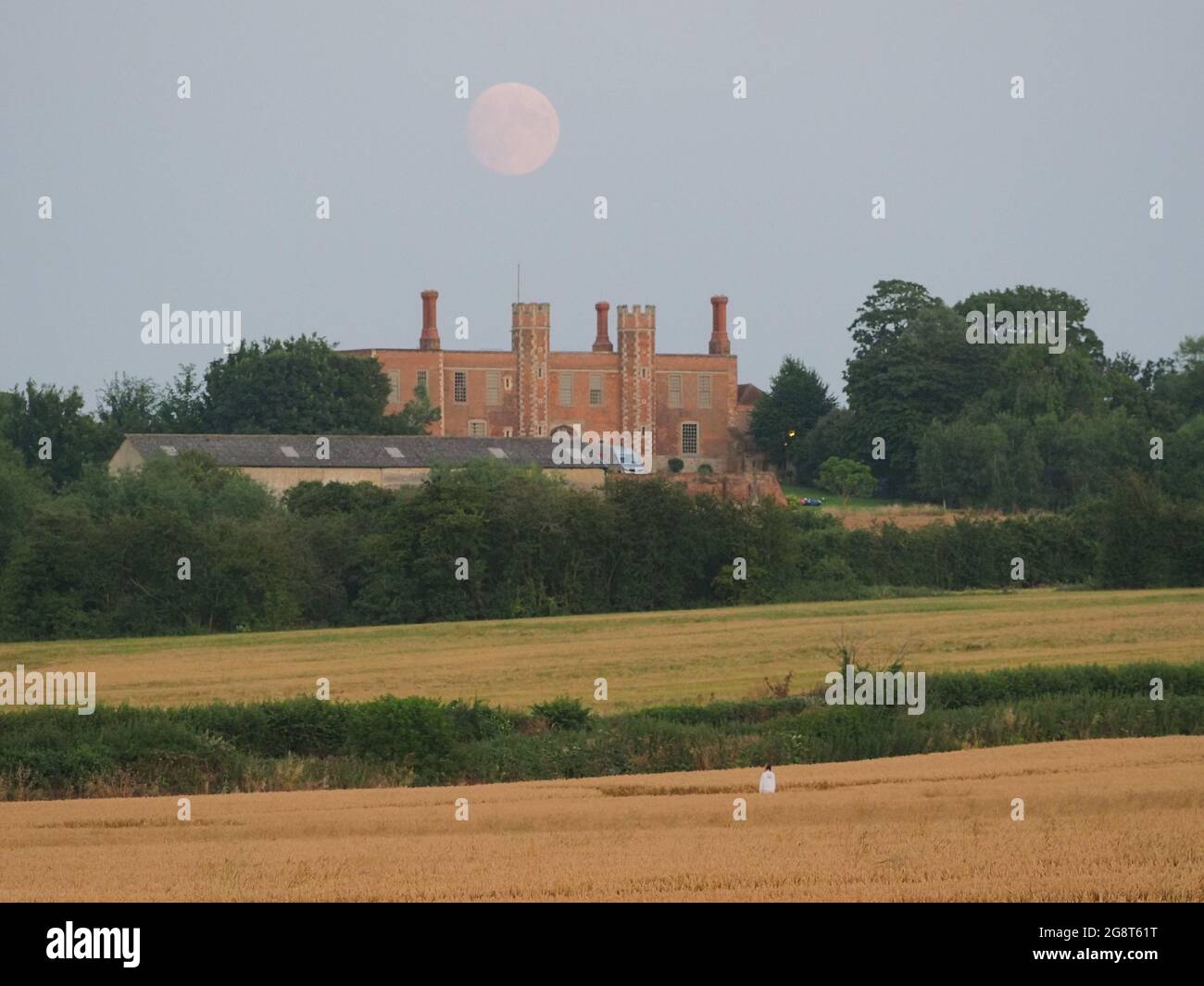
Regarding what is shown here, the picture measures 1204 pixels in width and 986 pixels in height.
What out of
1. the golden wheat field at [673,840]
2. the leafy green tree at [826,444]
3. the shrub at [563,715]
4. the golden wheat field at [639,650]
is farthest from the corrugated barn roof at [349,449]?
the golden wheat field at [673,840]

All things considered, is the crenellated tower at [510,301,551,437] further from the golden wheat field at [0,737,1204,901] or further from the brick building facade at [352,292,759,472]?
the golden wheat field at [0,737,1204,901]

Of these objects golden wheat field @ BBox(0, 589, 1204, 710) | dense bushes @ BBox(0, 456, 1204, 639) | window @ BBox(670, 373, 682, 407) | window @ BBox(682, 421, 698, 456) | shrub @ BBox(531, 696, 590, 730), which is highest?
window @ BBox(670, 373, 682, 407)

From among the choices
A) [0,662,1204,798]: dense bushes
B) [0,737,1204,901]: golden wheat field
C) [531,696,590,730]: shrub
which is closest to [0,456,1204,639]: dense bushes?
[0,662,1204,798]: dense bushes

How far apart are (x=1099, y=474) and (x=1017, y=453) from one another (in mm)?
3899

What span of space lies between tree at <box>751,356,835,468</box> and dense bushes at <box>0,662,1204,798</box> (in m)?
71.1

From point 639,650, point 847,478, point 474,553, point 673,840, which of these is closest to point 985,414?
point 847,478

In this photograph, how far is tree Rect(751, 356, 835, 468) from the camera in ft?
343

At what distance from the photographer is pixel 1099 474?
269ft

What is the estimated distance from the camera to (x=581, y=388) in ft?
347

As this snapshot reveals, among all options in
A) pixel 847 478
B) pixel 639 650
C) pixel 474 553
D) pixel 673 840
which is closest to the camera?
pixel 673 840

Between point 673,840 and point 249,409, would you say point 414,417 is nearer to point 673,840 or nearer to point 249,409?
point 249,409

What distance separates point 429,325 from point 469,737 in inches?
2969
